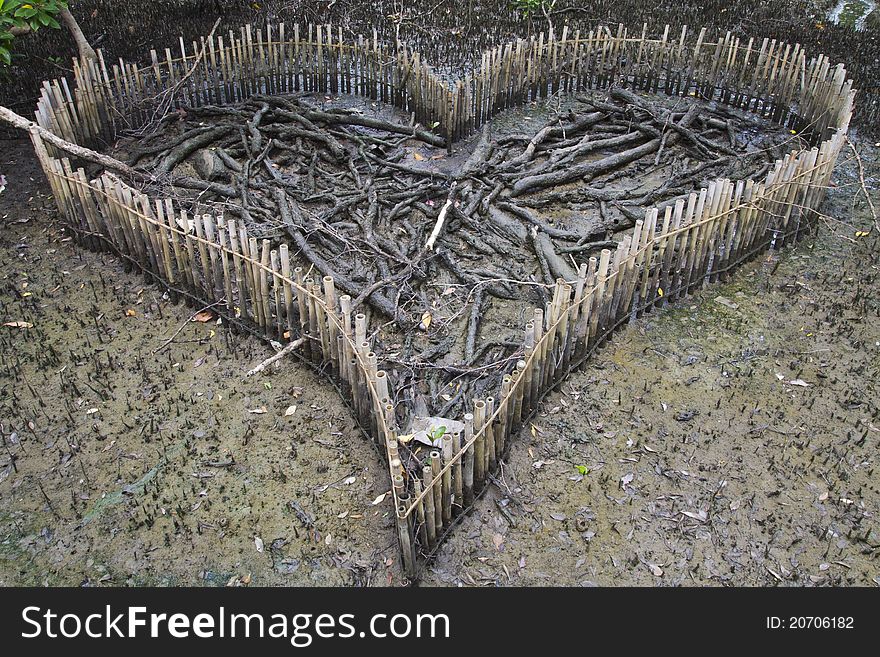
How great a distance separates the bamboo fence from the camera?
473 centimetres

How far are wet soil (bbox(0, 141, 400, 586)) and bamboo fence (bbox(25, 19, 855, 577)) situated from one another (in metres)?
0.32

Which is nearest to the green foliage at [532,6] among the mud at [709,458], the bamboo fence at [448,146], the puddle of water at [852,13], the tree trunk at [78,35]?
the bamboo fence at [448,146]

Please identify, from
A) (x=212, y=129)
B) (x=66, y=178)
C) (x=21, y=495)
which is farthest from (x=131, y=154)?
(x=21, y=495)

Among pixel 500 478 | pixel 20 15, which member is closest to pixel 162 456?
pixel 500 478

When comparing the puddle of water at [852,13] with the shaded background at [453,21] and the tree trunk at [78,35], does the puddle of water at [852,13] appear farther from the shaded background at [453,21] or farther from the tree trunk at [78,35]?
the tree trunk at [78,35]

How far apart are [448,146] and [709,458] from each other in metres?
5.38

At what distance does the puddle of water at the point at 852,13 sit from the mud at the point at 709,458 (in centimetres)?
928

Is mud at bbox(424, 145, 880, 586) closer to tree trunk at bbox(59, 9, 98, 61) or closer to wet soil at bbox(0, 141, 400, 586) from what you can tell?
wet soil at bbox(0, 141, 400, 586)

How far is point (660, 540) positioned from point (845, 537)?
1.22 metres

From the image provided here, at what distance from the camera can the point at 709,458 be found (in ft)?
16.5

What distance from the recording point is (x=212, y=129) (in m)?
8.87

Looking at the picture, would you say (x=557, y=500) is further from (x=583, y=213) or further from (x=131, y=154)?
(x=131, y=154)

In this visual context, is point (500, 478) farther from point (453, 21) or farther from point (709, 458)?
point (453, 21)

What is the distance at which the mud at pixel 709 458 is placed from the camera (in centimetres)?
434
